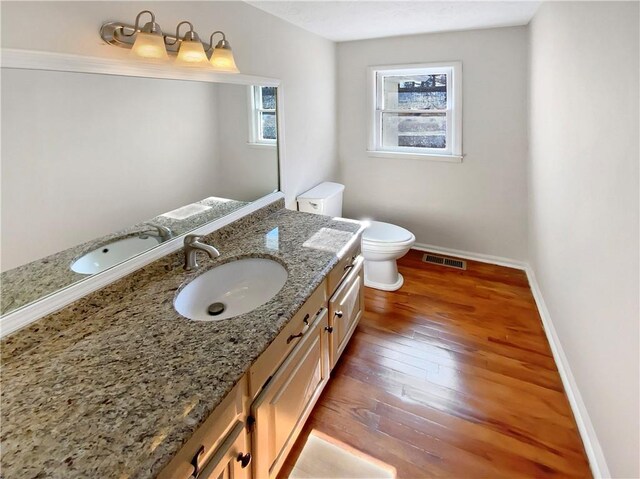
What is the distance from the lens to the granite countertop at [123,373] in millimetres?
742

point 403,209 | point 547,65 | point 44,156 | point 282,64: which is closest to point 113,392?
point 44,156

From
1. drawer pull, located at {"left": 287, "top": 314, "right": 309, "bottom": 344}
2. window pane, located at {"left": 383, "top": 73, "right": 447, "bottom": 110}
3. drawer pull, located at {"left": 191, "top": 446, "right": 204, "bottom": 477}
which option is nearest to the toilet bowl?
window pane, located at {"left": 383, "top": 73, "right": 447, "bottom": 110}

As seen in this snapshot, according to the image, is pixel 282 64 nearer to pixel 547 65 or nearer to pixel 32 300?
pixel 547 65

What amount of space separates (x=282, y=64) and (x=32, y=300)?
1980 millimetres

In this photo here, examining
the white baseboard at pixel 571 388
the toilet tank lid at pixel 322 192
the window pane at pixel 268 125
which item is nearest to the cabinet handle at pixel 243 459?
the white baseboard at pixel 571 388

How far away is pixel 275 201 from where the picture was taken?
237 centimetres

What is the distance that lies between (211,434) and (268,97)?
1.91m

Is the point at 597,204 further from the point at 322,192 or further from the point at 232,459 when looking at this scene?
the point at 322,192

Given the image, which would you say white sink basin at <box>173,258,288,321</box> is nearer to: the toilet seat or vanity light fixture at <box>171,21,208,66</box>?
vanity light fixture at <box>171,21,208,66</box>

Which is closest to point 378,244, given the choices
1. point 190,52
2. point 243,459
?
point 190,52

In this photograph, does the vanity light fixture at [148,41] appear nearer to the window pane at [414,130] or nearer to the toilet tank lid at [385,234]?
the toilet tank lid at [385,234]

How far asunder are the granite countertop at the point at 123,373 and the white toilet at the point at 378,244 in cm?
126

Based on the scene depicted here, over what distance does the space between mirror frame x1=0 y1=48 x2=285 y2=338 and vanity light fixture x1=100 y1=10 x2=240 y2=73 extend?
0.06m

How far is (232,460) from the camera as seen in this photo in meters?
1.02
